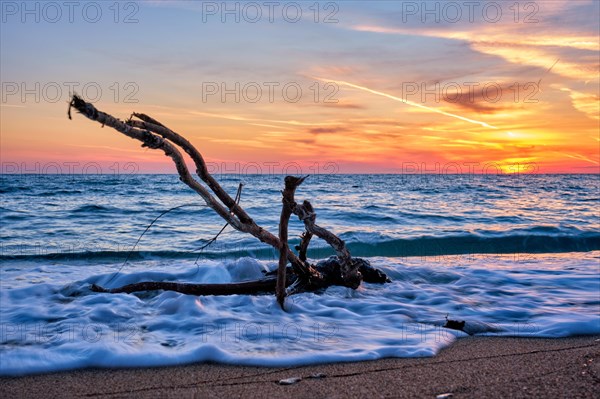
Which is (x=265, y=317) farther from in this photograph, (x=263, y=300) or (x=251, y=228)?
(x=251, y=228)

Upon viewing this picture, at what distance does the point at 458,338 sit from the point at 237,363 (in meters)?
2.16

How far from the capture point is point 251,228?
5.19 meters

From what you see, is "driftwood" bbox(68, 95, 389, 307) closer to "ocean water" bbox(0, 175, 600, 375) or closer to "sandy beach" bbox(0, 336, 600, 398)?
"ocean water" bbox(0, 175, 600, 375)

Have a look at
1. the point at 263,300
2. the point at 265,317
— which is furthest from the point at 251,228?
the point at 263,300

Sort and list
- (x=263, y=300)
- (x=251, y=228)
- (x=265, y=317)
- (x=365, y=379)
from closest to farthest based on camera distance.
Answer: (x=365, y=379), (x=251, y=228), (x=265, y=317), (x=263, y=300)

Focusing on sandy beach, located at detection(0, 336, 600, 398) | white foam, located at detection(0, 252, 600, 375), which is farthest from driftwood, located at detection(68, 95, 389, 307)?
sandy beach, located at detection(0, 336, 600, 398)

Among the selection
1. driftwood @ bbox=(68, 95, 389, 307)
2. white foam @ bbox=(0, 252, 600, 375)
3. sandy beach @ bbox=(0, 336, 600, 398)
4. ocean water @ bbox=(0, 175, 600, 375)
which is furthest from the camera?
ocean water @ bbox=(0, 175, 600, 375)

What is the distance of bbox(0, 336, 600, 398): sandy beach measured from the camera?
3346 millimetres

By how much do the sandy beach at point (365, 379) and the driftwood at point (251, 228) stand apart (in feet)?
5.39

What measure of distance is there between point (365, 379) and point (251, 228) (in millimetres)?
2098

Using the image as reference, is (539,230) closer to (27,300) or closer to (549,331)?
(549,331)

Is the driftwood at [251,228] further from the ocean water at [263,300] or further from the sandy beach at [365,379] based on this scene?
the sandy beach at [365,379]

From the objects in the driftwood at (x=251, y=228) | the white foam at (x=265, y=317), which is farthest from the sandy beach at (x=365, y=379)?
the driftwood at (x=251, y=228)

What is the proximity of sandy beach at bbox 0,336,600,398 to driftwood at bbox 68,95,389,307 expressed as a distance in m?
1.64
